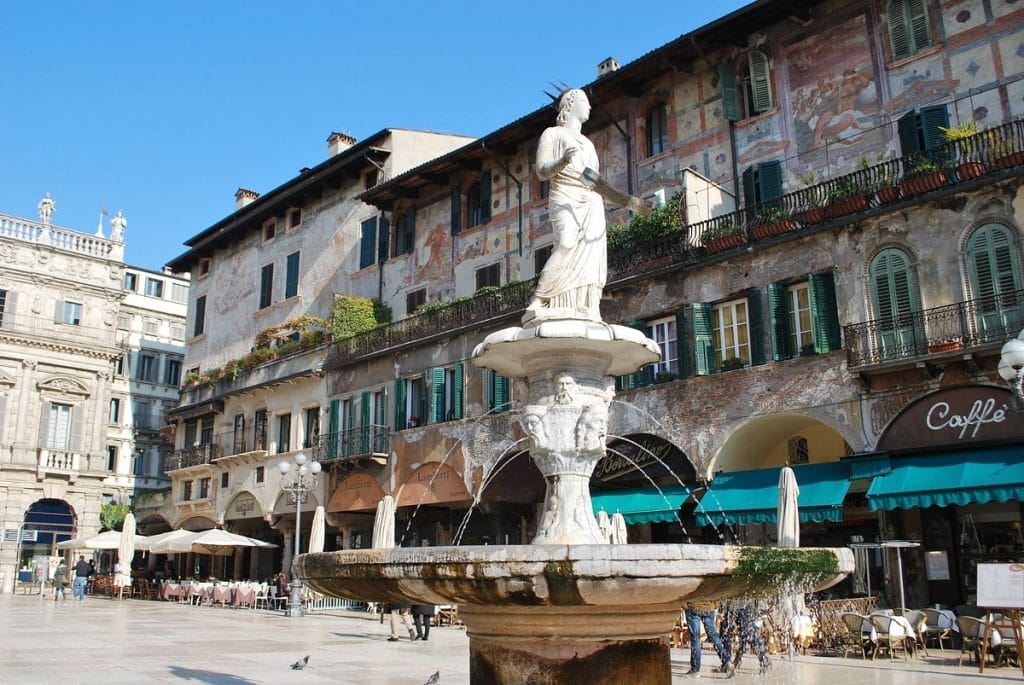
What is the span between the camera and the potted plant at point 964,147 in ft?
55.7

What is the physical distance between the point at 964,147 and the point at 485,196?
46.7 ft

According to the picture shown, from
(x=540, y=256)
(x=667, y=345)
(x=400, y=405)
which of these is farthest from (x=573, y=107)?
(x=400, y=405)

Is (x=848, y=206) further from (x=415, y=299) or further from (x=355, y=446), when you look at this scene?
(x=355, y=446)

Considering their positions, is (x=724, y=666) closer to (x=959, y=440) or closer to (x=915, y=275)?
(x=959, y=440)

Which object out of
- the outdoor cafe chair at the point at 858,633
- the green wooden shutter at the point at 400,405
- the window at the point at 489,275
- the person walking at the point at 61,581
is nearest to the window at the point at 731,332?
the outdoor cafe chair at the point at 858,633

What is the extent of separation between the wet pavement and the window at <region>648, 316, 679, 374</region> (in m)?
6.78

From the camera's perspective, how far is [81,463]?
42719 mm

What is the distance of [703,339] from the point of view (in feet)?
67.9

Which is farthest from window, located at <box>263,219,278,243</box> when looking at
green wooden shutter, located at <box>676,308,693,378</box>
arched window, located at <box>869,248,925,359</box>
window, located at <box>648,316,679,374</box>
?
arched window, located at <box>869,248,925,359</box>

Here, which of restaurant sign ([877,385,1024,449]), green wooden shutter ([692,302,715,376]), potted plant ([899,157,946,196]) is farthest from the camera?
green wooden shutter ([692,302,715,376])

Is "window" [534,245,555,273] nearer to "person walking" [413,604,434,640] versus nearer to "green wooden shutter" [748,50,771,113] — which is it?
"green wooden shutter" [748,50,771,113]

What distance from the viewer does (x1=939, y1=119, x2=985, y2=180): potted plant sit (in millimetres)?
16984

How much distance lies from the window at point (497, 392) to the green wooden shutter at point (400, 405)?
3.66 metres

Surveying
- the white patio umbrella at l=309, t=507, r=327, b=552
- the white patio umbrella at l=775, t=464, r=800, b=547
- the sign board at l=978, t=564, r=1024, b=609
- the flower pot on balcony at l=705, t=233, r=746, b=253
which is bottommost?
the sign board at l=978, t=564, r=1024, b=609
